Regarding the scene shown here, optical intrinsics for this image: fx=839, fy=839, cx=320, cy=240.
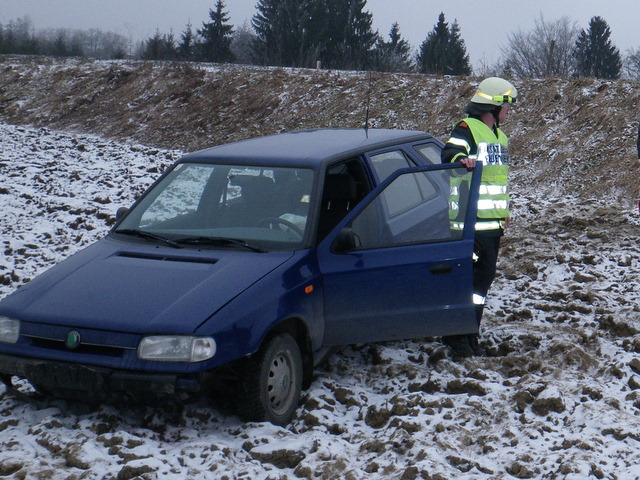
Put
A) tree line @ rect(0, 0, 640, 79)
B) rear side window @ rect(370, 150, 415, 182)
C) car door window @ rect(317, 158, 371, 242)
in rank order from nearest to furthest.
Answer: car door window @ rect(317, 158, 371, 242), rear side window @ rect(370, 150, 415, 182), tree line @ rect(0, 0, 640, 79)

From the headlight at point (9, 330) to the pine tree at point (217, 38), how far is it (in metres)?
44.3

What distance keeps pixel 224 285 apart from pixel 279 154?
1.41 metres

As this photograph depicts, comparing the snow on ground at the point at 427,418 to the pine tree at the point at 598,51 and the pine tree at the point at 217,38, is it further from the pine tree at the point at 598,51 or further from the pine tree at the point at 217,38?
the pine tree at the point at 598,51

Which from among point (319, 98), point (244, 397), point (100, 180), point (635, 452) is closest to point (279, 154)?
point (244, 397)

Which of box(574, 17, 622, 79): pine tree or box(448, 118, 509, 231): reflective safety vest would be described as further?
box(574, 17, 622, 79): pine tree

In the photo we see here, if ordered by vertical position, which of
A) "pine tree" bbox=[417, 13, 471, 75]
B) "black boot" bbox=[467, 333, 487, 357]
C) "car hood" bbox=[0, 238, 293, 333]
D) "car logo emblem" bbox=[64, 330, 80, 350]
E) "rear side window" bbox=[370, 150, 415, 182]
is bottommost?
"black boot" bbox=[467, 333, 487, 357]

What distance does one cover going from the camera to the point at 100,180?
12.4m

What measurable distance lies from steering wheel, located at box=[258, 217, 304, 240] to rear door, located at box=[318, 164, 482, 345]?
16 centimetres

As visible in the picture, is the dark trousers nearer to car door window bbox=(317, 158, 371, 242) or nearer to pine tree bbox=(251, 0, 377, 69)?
car door window bbox=(317, 158, 371, 242)

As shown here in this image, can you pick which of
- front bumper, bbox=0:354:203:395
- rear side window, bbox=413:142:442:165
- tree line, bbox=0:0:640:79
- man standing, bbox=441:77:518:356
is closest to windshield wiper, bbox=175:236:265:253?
front bumper, bbox=0:354:203:395

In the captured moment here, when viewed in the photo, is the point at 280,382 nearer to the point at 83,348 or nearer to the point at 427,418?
the point at 427,418

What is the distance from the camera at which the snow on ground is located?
4.18 metres

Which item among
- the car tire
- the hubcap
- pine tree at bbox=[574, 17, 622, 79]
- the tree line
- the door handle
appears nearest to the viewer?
the car tire

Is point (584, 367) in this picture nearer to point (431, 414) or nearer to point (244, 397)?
point (431, 414)
